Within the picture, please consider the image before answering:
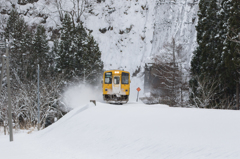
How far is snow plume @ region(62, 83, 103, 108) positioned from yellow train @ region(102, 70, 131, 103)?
10420mm

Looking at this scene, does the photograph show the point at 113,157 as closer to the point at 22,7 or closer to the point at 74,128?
the point at 74,128

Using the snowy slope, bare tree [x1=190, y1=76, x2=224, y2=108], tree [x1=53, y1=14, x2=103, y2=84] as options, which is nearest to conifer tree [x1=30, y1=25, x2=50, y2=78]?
tree [x1=53, y1=14, x2=103, y2=84]

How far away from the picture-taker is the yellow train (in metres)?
20.4

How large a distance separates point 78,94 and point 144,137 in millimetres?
22618

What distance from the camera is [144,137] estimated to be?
951 cm

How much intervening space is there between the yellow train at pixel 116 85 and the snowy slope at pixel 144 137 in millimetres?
6118

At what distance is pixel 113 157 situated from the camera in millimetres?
8969

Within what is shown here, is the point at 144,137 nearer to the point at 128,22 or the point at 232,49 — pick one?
the point at 232,49

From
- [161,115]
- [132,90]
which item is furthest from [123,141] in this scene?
[132,90]

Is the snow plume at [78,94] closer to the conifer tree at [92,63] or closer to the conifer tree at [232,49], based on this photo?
the conifer tree at [92,63]

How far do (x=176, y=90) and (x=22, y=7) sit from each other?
3944 cm

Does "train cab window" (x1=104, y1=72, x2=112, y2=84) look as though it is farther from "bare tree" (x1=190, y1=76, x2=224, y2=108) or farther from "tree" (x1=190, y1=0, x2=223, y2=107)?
"tree" (x1=190, y1=0, x2=223, y2=107)

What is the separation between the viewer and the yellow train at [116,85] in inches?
804

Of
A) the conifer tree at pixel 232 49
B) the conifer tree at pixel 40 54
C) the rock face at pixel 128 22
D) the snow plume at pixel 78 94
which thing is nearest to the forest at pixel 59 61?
the conifer tree at pixel 40 54
